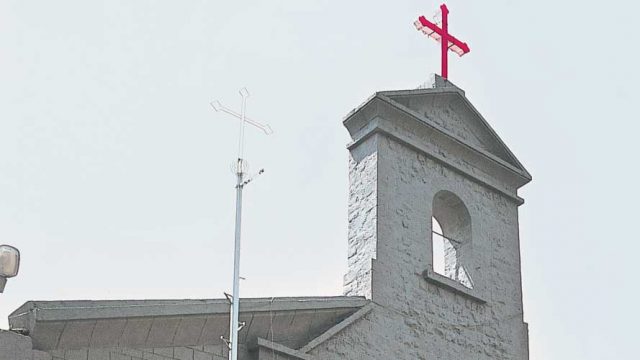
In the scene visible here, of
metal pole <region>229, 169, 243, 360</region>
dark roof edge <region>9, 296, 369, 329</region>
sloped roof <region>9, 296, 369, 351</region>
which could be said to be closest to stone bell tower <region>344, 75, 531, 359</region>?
sloped roof <region>9, 296, 369, 351</region>

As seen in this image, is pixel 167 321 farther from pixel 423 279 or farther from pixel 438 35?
pixel 438 35

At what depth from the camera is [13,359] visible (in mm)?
12906

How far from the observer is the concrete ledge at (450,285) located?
1823 centimetres

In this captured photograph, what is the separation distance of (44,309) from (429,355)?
21.8 ft

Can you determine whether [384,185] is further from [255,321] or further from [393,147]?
[255,321]

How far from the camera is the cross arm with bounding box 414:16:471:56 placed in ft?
68.1

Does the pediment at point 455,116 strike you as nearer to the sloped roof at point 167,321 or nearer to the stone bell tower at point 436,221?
the stone bell tower at point 436,221

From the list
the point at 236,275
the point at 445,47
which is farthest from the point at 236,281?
the point at 445,47

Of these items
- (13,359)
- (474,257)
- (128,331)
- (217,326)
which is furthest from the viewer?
(474,257)

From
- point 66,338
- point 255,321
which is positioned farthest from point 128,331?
point 255,321

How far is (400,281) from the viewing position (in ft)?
58.6

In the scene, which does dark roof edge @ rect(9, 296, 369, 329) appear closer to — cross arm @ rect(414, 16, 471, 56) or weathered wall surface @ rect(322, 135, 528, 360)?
weathered wall surface @ rect(322, 135, 528, 360)

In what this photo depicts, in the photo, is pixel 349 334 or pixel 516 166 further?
pixel 516 166

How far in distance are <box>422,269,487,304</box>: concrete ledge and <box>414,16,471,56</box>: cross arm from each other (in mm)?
4615
